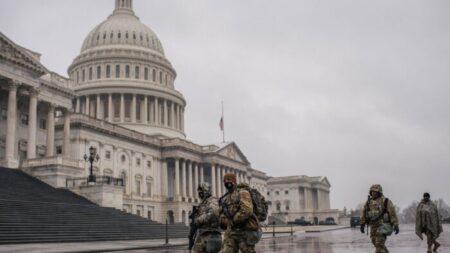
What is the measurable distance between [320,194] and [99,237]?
433 ft

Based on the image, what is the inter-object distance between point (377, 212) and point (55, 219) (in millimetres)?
26387

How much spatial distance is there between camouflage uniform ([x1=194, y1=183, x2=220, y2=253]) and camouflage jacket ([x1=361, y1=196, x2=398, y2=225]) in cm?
435

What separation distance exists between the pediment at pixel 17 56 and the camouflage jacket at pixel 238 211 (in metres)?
43.3

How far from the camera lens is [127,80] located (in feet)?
335

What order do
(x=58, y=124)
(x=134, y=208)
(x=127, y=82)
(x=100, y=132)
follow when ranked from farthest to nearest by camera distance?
(x=127, y=82), (x=134, y=208), (x=100, y=132), (x=58, y=124)

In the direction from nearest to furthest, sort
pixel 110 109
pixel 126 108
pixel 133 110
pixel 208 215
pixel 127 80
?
pixel 208 215 → pixel 110 109 → pixel 133 110 → pixel 127 80 → pixel 126 108

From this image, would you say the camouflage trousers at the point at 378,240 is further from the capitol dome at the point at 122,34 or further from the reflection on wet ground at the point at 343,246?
the capitol dome at the point at 122,34

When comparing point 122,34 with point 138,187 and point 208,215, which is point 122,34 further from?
point 208,215

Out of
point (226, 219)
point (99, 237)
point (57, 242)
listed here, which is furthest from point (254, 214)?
point (99, 237)

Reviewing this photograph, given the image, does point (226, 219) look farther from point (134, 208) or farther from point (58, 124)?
point (134, 208)

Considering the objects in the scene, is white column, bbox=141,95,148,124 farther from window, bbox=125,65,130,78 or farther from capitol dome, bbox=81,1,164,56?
capitol dome, bbox=81,1,164,56

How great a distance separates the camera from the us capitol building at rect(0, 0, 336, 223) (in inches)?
1976

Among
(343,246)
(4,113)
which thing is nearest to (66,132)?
(4,113)

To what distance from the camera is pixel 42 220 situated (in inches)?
1341
